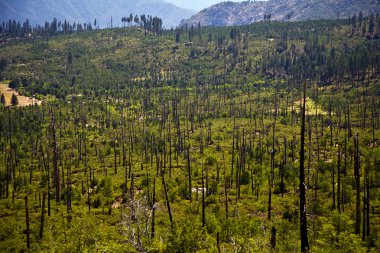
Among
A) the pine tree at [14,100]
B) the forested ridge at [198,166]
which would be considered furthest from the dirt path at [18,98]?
the forested ridge at [198,166]

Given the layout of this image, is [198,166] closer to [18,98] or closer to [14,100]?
[14,100]

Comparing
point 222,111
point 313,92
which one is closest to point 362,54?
point 313,92

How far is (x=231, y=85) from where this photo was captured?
195500mm

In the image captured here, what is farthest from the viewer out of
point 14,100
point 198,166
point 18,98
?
point 18,98

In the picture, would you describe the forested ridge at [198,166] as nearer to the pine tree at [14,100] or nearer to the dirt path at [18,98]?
the dirt path at [18,98]

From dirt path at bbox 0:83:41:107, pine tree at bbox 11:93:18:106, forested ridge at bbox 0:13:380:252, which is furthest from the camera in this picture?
dirt path at bbox 0:83:41:107

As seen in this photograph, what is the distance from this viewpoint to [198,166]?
90.7m

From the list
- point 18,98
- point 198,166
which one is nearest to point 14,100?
point 18,98

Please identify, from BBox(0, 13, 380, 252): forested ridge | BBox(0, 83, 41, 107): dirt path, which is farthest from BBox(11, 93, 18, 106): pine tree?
BBox(0, 13, 380, 252): forested ridge

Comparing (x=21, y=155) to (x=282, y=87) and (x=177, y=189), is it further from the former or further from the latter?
(x=282, y=87)

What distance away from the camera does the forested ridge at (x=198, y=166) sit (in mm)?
37375

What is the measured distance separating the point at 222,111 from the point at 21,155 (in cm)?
8296

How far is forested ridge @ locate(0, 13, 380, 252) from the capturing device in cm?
3738

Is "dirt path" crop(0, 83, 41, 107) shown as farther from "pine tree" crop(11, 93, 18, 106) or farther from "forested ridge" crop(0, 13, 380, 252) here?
"forested ridge" crop(0, 13, 380, 252)
